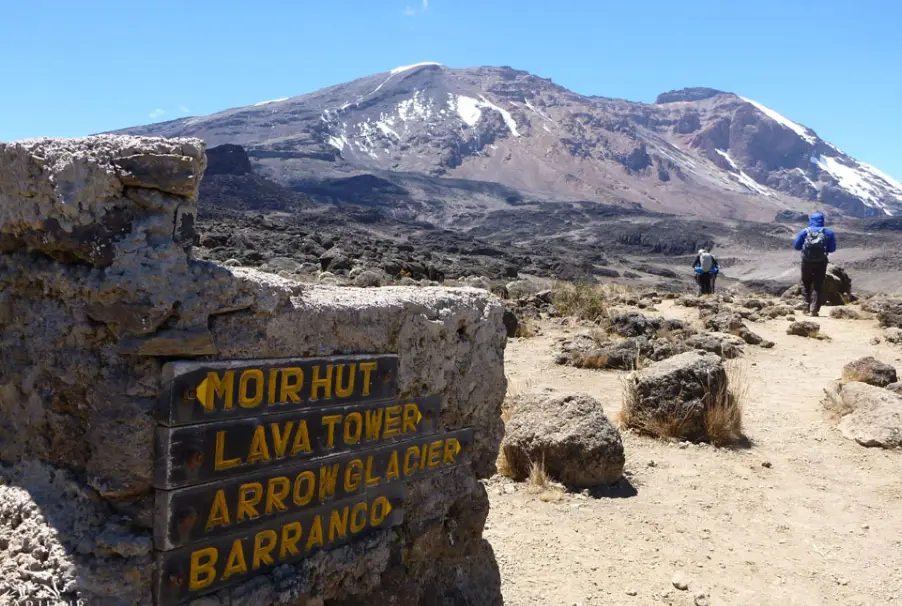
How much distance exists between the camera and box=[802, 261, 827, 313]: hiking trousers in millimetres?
12115

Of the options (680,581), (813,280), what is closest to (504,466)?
(680,581)

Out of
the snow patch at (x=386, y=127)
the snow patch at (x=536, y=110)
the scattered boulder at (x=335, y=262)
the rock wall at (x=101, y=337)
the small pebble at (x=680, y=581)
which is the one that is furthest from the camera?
the snow patch at (x=536, y=110)

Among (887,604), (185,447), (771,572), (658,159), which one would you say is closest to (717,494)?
(771,572)

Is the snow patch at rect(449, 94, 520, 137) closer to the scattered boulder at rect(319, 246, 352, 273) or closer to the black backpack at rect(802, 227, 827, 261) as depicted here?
the scattered boulder at rect(319, 246, 352, 273)

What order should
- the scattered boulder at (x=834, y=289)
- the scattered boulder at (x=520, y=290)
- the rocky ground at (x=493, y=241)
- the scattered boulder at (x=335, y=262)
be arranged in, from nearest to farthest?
the scattered boulder at (x=520, y=290) → the scattered boulder at (x=834, y=289) → the scattered boulder at (x=335, y=262) → the rocky ground at (x=493, y=241)

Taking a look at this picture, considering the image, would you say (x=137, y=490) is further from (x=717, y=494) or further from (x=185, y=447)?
(x=717, y=494)

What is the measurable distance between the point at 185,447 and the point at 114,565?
366mm

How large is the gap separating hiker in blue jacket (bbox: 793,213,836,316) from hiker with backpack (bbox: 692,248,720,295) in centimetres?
291

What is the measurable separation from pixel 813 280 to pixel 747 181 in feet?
477

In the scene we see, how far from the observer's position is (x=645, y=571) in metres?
3.75

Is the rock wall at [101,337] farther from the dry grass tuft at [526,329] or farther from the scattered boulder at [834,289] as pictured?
the scattered boulder at [834,289]

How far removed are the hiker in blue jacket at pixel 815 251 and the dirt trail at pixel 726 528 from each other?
6.14 meters

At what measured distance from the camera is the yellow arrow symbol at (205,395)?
2.11 m

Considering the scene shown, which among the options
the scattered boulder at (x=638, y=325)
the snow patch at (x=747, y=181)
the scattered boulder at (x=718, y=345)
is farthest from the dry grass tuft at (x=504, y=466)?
the snow patch at (x=747, y=181)
